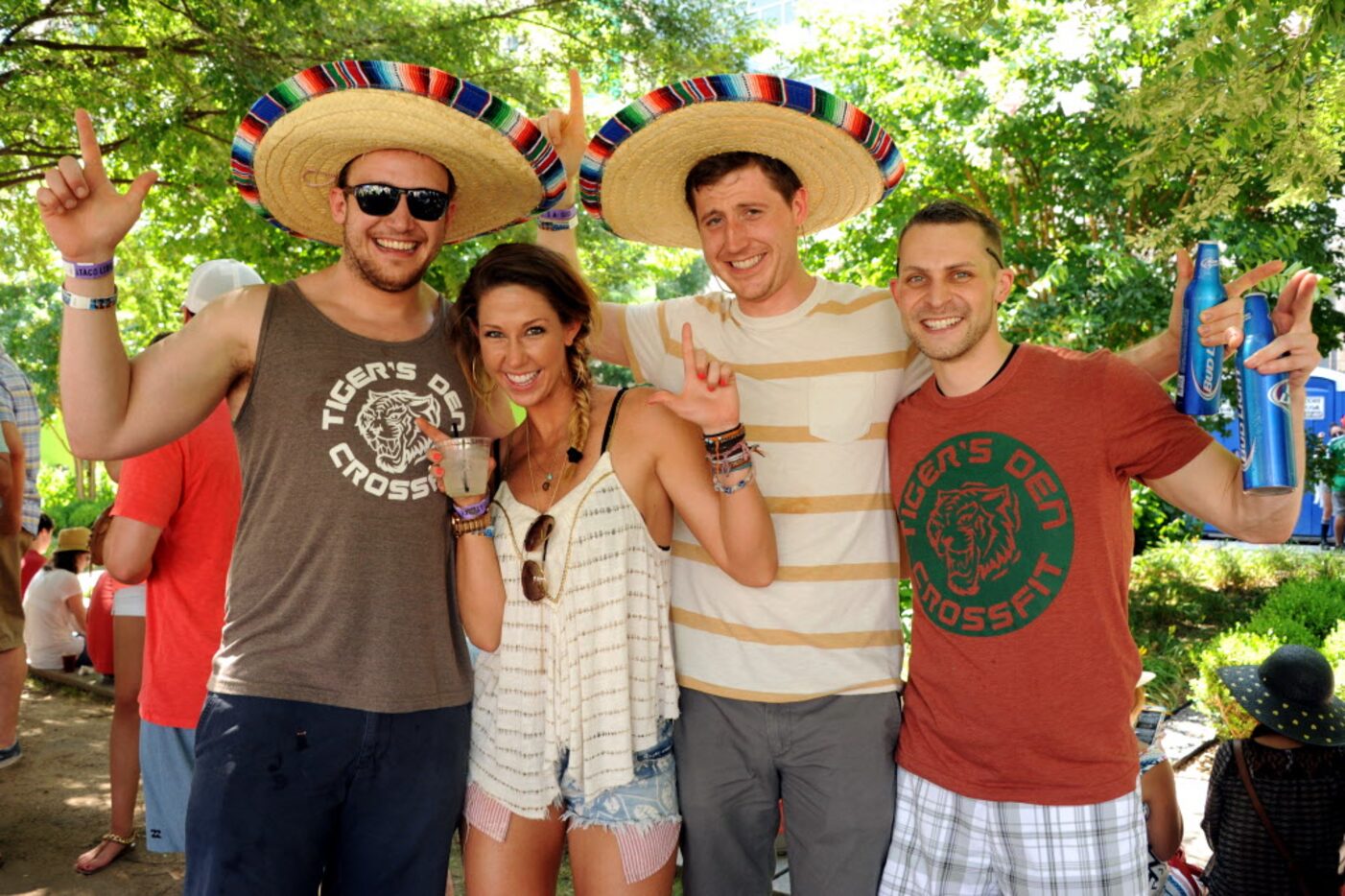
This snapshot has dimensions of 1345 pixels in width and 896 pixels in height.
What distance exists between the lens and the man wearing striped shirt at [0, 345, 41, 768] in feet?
15.9

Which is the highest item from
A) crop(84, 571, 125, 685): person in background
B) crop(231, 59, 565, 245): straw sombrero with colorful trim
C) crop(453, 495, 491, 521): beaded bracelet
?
crop(231, 59, 565, 245): straw sombrero with colorful trim

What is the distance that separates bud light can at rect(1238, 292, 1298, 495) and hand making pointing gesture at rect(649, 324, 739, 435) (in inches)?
43.1

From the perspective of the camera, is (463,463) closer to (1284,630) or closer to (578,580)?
(578,580)

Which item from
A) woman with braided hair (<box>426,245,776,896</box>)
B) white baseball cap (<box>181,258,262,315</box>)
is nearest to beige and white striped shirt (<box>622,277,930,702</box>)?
woman with braided hair (<box>426,245,776,896</box>)

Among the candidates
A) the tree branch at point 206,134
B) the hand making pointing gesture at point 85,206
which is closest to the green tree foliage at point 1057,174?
the tree branch at point 206,134

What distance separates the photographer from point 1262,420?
225 cm

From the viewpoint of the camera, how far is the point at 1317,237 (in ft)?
28.5

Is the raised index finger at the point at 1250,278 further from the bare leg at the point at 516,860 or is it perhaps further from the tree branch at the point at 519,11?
the tree branch at the point at 519,11

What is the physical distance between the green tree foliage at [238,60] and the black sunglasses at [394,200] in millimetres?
4136

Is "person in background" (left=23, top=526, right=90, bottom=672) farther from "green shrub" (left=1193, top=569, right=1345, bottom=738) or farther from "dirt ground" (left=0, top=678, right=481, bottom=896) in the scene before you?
"green shrub" (left=1193, top=569, right=1345, bottom=738)

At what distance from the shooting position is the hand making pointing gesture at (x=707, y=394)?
249 centimetres

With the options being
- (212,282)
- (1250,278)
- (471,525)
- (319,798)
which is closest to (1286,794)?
(1250,278)

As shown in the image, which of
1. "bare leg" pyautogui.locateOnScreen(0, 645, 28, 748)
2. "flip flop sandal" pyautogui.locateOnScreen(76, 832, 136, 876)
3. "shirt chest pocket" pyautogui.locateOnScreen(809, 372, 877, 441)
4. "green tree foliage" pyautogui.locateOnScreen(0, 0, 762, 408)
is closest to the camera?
"shirt chest pocket" pyautogui.locateOnScreen(809, 372, 877, 441)

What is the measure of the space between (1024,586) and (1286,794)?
1825mm
